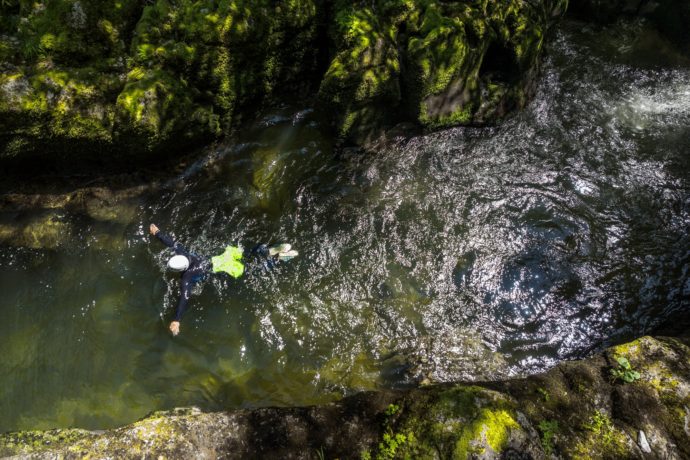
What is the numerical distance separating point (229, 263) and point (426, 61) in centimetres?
485

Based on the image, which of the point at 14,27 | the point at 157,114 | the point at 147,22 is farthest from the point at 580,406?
the point at 14,27

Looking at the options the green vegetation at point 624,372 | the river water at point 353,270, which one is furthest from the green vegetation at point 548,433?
the river water at point 353,270

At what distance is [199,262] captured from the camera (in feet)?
21.9

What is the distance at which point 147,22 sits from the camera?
6793 mm

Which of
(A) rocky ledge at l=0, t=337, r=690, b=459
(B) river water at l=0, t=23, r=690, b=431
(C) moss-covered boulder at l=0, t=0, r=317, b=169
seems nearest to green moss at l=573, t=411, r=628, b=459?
(A) rocky ledge at l=0, t=337, r=690, b=459

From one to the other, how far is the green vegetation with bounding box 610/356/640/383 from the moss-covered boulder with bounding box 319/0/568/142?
17.5ft

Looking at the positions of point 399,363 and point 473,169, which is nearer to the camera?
point 399,363

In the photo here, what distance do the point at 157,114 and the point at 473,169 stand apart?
5.50 meters

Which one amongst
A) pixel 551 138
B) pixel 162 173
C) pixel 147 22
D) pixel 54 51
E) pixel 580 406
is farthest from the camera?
pixel 551 138

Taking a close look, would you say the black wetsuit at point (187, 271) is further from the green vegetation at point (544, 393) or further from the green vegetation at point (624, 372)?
the green vegetation at point (624, 372)

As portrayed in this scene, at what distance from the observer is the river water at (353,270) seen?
5.93m

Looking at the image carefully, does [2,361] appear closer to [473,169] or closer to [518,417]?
[518,417]

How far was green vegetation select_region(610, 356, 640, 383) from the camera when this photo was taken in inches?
160

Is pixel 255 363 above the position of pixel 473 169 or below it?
below
